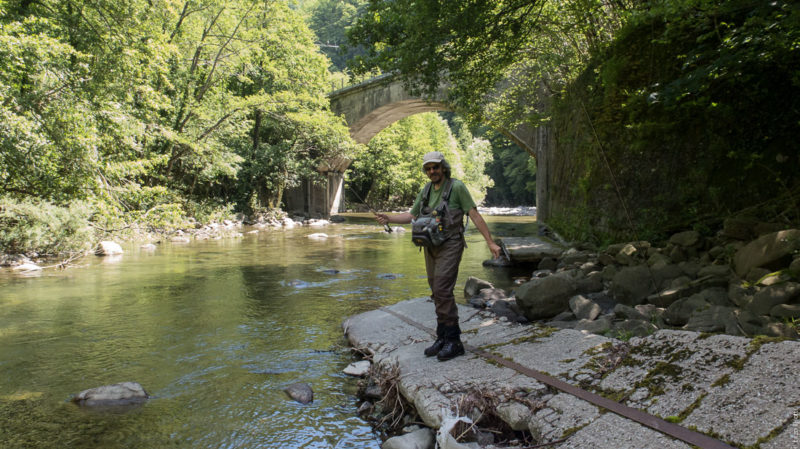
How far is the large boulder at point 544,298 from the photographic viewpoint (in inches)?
209

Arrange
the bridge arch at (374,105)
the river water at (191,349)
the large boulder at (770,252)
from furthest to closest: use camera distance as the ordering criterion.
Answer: the bridge arch at (374,105)
the large boulder at (770,252)
the river water at (191,349)

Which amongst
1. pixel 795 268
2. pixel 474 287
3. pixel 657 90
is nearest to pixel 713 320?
pixel 795 268

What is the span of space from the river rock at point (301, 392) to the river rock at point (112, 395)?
1034 mm

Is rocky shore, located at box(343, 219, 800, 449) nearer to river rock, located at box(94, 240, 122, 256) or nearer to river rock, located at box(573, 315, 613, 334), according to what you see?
river rock, located at box(573, 315, 613, 334)

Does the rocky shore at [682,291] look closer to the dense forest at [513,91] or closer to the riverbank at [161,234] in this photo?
the dense forest at [513,91]

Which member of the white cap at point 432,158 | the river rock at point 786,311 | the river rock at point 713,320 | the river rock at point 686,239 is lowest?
the river rock at point 713,320

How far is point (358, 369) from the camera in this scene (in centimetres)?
425

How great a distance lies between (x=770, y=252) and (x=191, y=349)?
17.8ft

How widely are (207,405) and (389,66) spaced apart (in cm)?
625

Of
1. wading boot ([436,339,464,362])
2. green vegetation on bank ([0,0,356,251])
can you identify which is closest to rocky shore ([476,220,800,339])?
wading boot ([436,339,464,362])

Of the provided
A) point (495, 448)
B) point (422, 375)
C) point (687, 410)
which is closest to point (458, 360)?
point (422, 375)

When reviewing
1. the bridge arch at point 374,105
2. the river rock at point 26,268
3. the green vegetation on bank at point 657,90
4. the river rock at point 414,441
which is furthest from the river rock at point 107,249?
the bridge arch at point 374,105

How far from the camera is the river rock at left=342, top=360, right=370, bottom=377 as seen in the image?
13.8 feet

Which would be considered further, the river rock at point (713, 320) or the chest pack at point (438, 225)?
the chest pack at point (438, 225)
